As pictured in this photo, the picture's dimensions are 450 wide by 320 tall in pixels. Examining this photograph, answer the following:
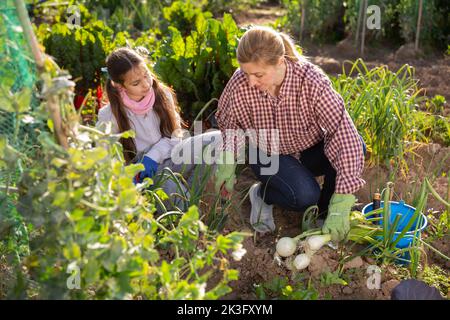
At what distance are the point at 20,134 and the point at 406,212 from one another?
1690 mm

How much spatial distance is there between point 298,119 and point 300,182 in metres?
0.29

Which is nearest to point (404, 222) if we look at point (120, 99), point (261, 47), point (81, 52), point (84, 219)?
point (261, 47)

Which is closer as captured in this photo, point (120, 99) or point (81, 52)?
point (120, 99)

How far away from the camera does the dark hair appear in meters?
2.68

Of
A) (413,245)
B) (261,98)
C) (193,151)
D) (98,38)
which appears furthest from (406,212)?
(98,38)

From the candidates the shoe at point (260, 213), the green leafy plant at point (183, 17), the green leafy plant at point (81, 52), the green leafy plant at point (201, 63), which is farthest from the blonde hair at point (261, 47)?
the green leafy plant at point (183, 17)

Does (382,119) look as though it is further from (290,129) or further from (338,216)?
(338,216)

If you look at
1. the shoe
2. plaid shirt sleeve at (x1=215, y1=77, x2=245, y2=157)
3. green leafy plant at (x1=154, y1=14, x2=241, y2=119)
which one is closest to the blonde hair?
plaid shirt sleeve at (x1=215, y1=77, x2=245, y2=157)

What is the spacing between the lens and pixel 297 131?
8.62 feet

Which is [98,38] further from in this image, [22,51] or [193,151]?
[22,51]

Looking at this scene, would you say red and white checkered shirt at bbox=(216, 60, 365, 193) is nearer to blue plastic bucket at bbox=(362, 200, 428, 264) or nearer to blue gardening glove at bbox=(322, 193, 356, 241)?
blue gardening glove at bbox=(322, 193, 356, 241)

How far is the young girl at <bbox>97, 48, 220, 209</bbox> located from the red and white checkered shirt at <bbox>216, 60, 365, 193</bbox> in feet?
1.08

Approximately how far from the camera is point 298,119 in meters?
2.58

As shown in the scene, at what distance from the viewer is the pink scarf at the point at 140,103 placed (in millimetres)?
2789
